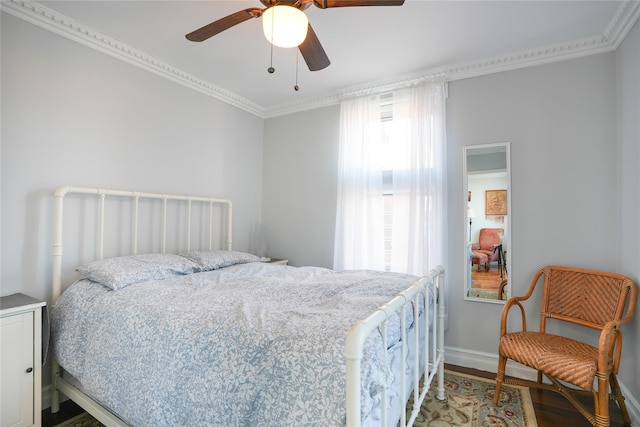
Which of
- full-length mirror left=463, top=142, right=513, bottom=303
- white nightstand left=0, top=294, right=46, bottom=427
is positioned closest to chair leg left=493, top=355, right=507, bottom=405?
full-length mirror left=463, top=142, right=513, bottom=303

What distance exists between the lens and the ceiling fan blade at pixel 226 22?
1.51 meters

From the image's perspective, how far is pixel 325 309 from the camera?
4.75 feet

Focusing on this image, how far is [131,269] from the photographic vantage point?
1.97 meters

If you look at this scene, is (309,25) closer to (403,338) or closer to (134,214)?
(403,338)

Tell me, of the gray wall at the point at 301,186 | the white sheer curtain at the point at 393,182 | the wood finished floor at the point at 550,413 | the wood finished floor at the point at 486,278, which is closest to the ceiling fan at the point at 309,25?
the white sheer curtain at the point at 393,182

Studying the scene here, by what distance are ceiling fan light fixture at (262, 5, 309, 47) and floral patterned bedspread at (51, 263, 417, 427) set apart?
1.29 m

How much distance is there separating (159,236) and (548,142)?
10.9 feet

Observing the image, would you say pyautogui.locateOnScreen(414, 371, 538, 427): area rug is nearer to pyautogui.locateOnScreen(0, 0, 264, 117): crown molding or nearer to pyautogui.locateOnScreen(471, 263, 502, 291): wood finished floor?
pyautogui.locateOnScreen(471, 263, 502, 291): wood finished floor

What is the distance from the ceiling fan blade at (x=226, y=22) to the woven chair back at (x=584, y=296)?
261 cm

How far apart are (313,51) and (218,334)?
155cm

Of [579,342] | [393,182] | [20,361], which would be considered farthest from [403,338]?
[20,361]

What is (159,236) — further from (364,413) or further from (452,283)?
(452,283)

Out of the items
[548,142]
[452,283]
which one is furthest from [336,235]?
[548,142]

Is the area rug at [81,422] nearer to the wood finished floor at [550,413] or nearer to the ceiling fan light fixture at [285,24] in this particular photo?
the wood finished floor at [550,413]
